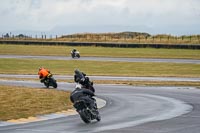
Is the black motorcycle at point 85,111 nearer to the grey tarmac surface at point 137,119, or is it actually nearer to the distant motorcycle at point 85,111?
the distant motorcycle at point 85,111

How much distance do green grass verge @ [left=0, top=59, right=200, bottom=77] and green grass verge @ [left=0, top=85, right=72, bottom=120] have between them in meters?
24.8

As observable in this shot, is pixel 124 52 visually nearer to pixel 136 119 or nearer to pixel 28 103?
pixel 28 103

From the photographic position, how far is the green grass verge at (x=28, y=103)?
2167 cm

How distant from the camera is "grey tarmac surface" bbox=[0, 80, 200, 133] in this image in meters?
16.8

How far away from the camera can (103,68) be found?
6228cm

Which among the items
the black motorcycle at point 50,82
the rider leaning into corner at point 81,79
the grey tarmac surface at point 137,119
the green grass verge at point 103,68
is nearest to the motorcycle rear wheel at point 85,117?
the grey tarmac surface at point 137,119

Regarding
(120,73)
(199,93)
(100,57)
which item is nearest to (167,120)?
(199,93)

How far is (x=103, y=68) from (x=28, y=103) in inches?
1474

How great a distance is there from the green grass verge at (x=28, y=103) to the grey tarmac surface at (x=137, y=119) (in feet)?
6.40

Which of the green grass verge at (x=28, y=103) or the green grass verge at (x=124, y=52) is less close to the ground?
the green grass verge at (x=28, y=103)

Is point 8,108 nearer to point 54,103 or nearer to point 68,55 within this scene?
point 54,103

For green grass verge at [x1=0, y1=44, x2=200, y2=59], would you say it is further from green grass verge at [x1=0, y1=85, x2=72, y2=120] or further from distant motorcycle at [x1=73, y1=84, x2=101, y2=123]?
distant motorcycle at [x1=73, y1=84, x2=101, y2=123]

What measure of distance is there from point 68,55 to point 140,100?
5501 centimetres

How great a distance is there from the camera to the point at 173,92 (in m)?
34.4
